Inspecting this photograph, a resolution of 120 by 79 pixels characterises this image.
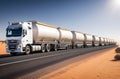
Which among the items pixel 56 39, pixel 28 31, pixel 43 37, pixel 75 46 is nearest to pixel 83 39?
pixel 75 46

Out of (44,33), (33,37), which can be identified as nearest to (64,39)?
(44,33)

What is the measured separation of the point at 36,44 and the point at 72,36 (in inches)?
609

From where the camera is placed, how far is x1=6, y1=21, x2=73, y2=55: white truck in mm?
20031

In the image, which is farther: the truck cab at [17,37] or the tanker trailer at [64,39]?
the tanker trailer at [64,39]

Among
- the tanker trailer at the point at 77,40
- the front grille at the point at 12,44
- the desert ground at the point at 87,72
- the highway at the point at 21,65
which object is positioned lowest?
the desert ground at the point at 87,72

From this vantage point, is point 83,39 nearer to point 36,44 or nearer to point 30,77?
point 36,44

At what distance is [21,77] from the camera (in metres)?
7.99

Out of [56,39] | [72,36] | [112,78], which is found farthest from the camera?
[72,36]

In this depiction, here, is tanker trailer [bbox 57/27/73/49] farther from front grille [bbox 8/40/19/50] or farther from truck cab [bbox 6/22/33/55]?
front grille [bbox 8/40/19/50]

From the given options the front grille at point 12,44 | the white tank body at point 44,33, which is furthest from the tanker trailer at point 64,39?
the front grille at point 12,44

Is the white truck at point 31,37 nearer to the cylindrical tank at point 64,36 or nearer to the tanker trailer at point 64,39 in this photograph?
the tanker trailer at point 64,39

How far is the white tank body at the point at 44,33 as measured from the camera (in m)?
23.5

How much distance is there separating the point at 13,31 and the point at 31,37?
2.64 metres

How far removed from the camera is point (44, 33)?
25.5 meters
